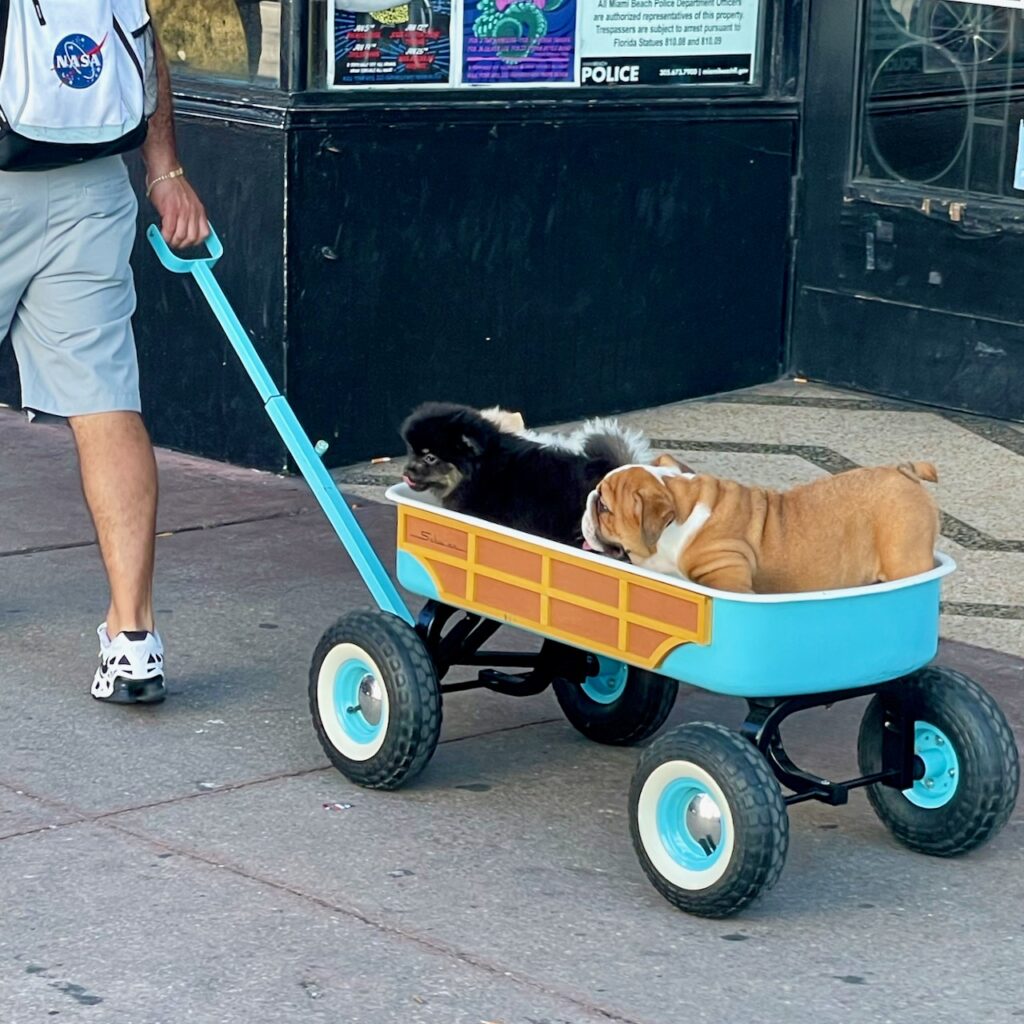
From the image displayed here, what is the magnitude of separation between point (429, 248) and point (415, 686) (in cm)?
335

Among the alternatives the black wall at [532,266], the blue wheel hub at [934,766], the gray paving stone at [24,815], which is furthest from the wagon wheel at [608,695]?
the black wall at [532,266]

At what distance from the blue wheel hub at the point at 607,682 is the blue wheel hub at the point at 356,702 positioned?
0.60m

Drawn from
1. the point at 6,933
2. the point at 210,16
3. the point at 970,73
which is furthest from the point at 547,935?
the point at 970,73

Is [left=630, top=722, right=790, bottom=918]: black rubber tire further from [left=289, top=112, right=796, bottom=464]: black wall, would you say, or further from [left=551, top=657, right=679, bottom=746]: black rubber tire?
[left=289, top=112, right=796, bottom=464]: black wall

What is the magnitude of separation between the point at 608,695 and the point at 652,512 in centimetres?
A: 92

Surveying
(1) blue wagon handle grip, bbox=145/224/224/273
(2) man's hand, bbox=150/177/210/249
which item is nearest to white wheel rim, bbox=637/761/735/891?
(1) blue wagon handle grip, bbox=145/224/224/273

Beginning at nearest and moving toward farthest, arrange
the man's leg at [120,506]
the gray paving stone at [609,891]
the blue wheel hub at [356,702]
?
1. the gray paving stone at [609,891]
2. the blue wheel hub at [356,702]
3. the man's leg at [120,506]

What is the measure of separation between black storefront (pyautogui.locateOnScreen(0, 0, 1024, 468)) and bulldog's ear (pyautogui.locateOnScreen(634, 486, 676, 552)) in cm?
321

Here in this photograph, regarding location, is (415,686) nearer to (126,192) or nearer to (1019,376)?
(126,192)

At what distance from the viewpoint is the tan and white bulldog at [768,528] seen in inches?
166

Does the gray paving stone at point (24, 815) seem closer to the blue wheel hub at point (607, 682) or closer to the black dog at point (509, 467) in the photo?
the black dog at point (509, 467)

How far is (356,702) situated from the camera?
15.3 feet

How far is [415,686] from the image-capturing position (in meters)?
4.47

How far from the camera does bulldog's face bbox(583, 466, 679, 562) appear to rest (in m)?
4.21
